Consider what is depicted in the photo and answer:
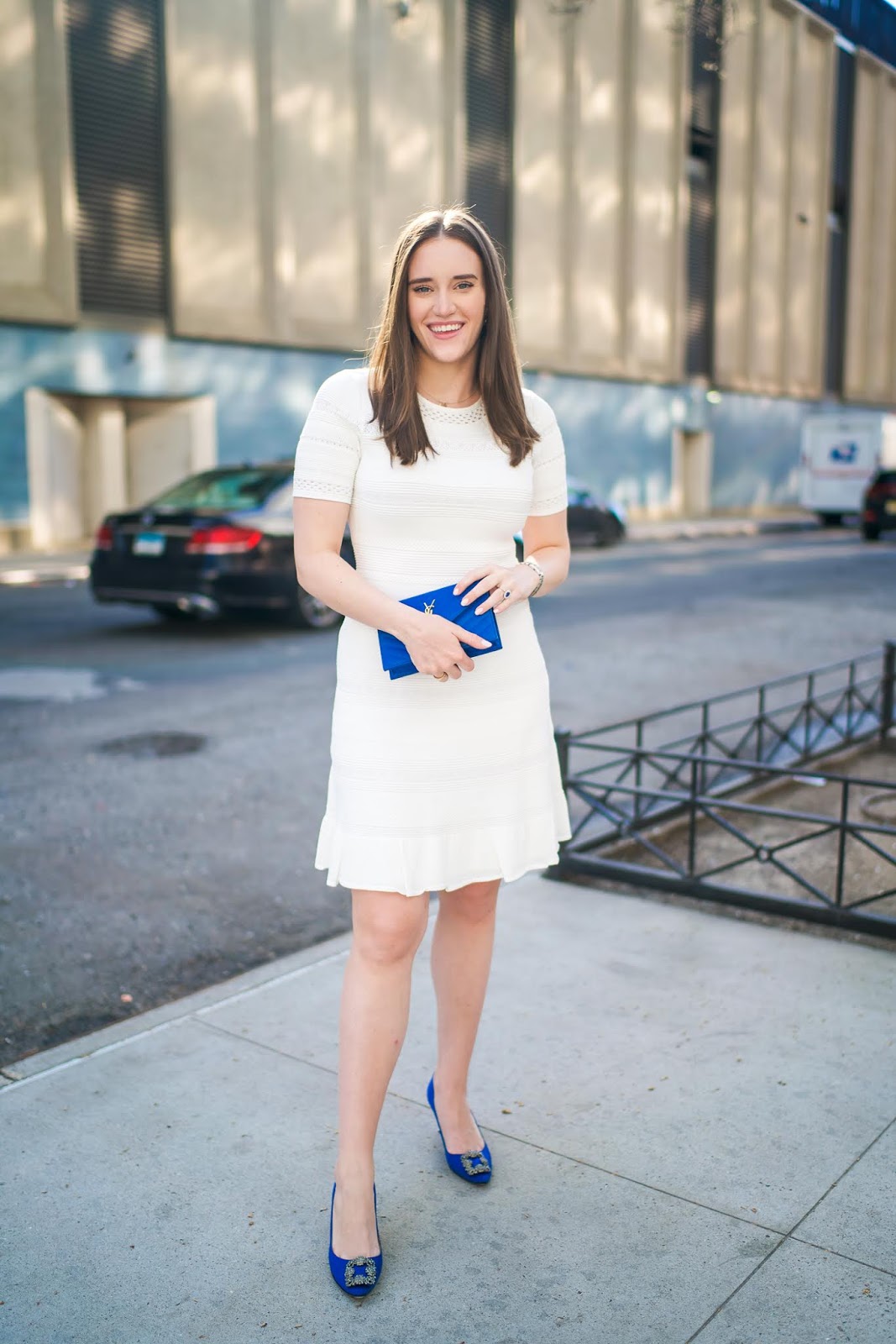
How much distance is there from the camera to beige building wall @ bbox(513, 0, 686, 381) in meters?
30.0

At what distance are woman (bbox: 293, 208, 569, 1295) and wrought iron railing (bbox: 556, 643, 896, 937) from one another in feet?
6.53

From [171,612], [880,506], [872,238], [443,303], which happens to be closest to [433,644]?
[443,303]

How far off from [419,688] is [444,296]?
794 millimetres

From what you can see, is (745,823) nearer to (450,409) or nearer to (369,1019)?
(369,1019)

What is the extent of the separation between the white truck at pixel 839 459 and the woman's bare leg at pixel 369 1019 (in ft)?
105

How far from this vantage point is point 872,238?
45.5 meters

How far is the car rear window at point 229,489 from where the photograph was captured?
38.4ft

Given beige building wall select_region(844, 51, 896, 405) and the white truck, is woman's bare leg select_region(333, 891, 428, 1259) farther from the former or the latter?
beige building wall select_region(844, 51, 896, 405)

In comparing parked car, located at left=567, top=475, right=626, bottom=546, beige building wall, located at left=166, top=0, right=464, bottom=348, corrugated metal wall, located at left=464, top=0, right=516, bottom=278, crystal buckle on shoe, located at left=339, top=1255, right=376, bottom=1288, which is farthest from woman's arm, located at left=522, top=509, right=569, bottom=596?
corrugated metal wall, located at left=464, top=0, right=516, bottom=278

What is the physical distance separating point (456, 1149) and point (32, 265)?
20.4m

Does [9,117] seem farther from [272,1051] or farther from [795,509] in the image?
[795,509]

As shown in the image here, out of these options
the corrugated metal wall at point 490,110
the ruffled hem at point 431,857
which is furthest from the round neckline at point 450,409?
the corrugated metal wall at point 490,110

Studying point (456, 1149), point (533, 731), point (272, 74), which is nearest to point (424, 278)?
point (533, 731)

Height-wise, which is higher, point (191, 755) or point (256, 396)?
point (256, 396)
